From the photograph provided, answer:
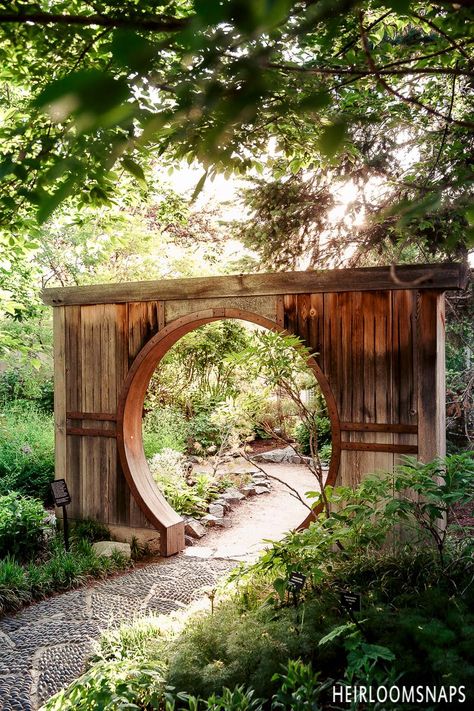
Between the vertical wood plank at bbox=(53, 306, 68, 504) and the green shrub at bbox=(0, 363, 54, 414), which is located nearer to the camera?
the vertical wood plank at bbox=(53, 306, 68, 504)

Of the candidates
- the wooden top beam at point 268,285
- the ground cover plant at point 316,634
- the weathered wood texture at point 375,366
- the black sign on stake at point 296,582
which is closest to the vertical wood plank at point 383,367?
the weathered wood texture at point 375,366

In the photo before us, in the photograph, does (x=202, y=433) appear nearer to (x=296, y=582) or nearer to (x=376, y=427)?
(x=376, y=427)

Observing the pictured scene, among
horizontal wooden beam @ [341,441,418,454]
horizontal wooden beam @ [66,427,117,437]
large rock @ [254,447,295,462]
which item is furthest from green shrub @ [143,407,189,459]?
horizontal wooden beam @ [341,441,418,454]

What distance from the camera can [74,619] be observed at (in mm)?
4324

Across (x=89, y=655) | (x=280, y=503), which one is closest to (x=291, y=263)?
(x=280, y=503)

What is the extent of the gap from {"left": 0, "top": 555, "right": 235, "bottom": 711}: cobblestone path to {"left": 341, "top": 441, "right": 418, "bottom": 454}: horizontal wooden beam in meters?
1.65

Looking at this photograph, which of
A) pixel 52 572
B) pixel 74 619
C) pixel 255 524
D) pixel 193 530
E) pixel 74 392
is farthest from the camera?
pixel 255 524

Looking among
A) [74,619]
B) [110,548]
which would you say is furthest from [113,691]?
[110,548]

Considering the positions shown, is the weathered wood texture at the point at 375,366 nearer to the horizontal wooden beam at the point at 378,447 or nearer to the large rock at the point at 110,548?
the horizontal wooden beam at the point at 378,447

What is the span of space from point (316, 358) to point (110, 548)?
2653mm

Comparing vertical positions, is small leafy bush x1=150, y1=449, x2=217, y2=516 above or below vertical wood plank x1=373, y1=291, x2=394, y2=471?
below

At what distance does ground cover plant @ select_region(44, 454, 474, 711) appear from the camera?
96.7 inches

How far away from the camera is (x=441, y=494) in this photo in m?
3.22

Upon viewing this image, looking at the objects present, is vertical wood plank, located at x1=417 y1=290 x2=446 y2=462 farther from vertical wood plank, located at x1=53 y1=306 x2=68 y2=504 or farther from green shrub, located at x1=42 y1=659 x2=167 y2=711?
vertical wood plank, located at x1=53 y1=306 x2=68 y2=504
